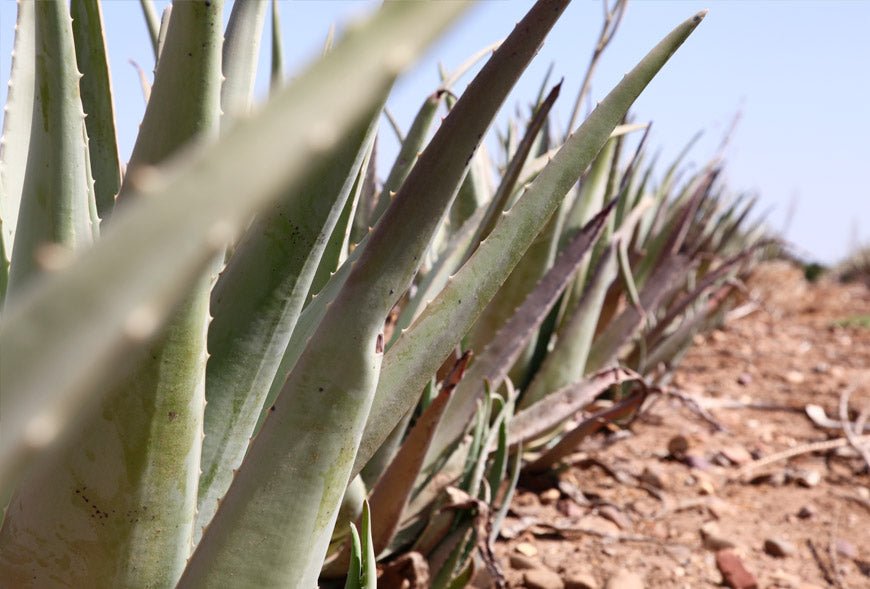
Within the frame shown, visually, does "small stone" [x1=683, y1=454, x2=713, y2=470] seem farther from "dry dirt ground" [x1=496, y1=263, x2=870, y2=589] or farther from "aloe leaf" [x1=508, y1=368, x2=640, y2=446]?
"aloe leaf" [x1=508, y1=368, x2=640, y2=446]

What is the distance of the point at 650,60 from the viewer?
2.28 ft

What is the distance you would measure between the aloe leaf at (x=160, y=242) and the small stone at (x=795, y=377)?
371cm

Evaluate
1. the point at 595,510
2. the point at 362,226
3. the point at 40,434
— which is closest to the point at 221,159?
the point at 40,434

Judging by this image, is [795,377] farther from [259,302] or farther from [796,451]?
[259,302]

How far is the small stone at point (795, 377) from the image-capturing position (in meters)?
3.57

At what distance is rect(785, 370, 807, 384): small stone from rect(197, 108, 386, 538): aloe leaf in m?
3.27

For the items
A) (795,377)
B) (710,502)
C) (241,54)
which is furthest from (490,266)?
(795,377)

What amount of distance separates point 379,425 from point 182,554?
20cm

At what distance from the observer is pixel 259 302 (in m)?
0.76

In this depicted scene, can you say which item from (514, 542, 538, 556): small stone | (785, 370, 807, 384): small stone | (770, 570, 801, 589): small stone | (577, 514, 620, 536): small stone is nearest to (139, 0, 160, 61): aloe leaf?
(514, 542, 538, 556): small stone

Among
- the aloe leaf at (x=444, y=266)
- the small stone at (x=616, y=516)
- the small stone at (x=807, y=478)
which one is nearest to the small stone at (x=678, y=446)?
the small stone at (x=807, y=478)

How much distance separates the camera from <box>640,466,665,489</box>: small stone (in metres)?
2.15

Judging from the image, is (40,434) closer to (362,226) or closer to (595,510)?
(362,226)

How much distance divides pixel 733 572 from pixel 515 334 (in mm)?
659
